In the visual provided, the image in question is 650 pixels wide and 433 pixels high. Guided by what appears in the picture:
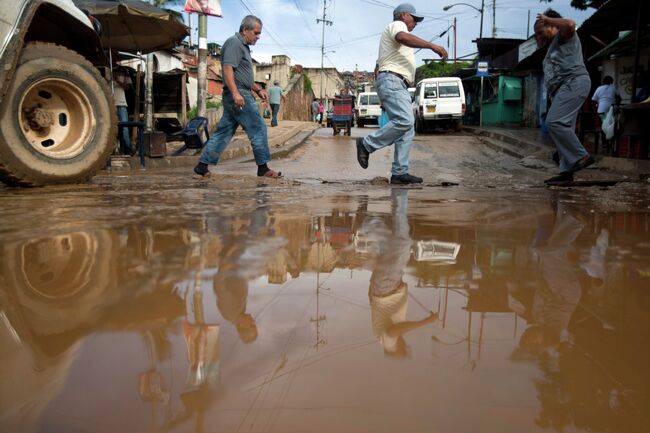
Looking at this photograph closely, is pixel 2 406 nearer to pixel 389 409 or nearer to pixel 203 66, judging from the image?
pixel 389 409

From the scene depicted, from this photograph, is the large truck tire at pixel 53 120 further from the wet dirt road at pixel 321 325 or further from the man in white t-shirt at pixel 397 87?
the man in white t-shirt at pixel 397 87

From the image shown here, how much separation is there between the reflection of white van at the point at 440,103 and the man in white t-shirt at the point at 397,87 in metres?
14.5

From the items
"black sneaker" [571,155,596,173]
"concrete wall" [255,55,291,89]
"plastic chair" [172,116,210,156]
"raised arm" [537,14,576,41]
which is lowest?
"black sneaker" [571,155,596,173]

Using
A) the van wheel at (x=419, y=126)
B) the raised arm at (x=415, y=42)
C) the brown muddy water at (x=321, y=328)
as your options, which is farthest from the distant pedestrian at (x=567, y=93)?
the van wheel at (x=419, y=126)

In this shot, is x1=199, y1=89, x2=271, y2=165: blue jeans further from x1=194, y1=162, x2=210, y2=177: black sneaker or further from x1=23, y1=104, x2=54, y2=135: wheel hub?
x1=23, y1=104, x2=54, y2=135: wheel hub

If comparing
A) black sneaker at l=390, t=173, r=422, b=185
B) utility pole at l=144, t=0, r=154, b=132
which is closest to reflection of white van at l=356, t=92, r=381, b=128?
utility pole at l=144, t=0, r=154, b=132

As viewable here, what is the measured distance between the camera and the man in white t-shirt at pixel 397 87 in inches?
207

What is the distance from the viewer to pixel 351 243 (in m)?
2.44

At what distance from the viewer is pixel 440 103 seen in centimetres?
1980

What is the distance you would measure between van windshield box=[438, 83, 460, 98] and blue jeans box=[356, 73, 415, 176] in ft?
50.6

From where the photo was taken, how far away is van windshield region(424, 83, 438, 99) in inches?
793

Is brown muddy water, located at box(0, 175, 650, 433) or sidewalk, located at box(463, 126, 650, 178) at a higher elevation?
sidewalk, located at box(463, 126, 650, 178)

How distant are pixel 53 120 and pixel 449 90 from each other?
17.3 meters

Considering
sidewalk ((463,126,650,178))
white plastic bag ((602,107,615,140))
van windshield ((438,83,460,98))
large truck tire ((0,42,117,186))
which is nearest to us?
large truck tire ((0,42,117,186))
